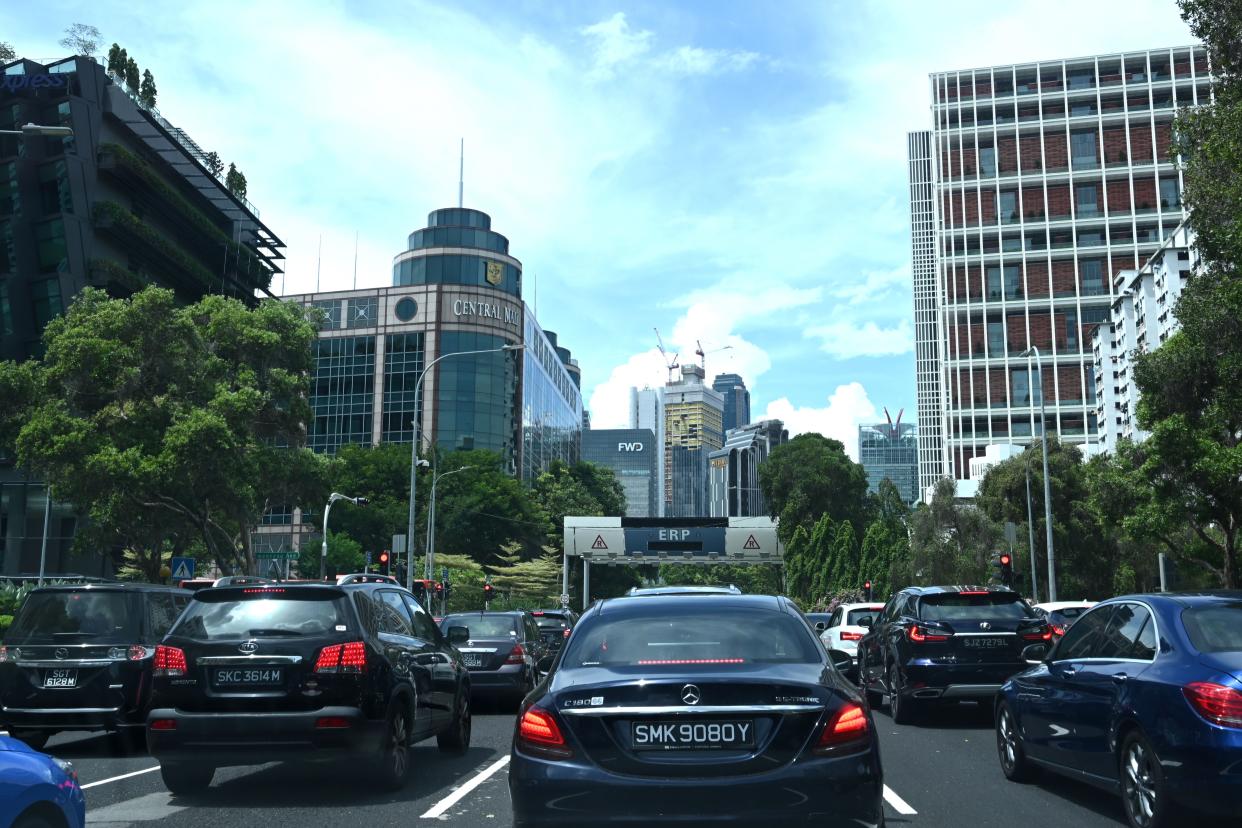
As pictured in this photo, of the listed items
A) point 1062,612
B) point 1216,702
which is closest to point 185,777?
point 1216,702

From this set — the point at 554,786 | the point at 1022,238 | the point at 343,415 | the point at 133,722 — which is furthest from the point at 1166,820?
the point at 1022,238

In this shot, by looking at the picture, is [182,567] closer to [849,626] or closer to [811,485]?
[849,626]

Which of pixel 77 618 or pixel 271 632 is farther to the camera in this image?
pixel 77 618

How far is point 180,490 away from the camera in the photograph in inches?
1305

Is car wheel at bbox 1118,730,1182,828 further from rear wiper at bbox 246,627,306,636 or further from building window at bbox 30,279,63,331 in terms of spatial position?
building window at bbox 30,279,63,331

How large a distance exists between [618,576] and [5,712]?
312ft

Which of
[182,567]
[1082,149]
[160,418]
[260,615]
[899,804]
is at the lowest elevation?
[899,804]

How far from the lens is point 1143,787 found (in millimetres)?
6859

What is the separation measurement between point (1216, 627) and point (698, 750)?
3748 mm

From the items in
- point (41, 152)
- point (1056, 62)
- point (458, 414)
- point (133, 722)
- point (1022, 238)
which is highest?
point (1056, 62)

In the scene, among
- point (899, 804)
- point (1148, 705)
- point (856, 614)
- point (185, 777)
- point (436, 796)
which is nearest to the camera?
point (1148, 705)

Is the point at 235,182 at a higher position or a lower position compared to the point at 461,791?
higher

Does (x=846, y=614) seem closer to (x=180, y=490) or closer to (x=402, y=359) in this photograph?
(x=180, y=490)

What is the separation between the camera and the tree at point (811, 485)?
86.4m
